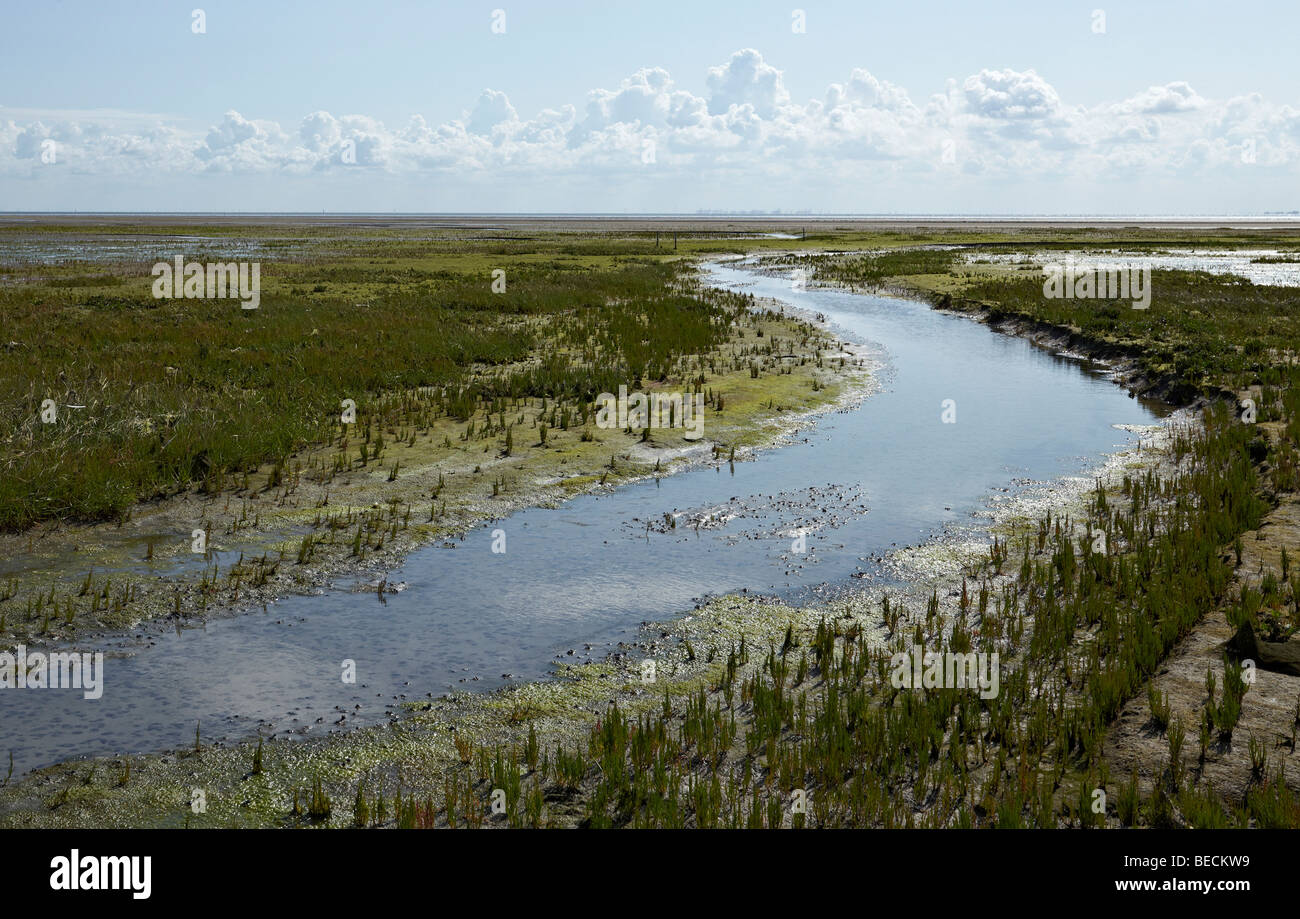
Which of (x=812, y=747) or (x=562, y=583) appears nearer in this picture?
(x=812, y=747)

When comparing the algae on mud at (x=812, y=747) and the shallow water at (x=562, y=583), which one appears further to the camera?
the shallow water at (x=562, y=583)

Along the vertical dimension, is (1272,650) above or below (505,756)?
above

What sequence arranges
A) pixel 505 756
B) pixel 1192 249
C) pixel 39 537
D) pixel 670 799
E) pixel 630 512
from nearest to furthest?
pixel 670 799, pixel 505 756, pixel 39 537, pixel 630 512, pixel 1192 249

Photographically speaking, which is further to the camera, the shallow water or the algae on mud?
the shallow water

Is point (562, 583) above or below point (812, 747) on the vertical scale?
above

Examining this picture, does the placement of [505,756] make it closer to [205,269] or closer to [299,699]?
[299,699]
